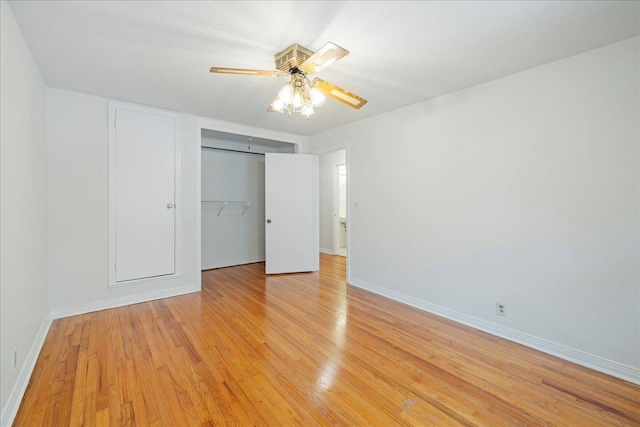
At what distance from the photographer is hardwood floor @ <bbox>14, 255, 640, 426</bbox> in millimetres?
1571

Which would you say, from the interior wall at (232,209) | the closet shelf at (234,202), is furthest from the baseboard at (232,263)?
the closet shelf at (234,202)

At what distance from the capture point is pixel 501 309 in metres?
2.52

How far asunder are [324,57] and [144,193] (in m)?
2.84

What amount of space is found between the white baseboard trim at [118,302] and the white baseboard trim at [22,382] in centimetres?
42

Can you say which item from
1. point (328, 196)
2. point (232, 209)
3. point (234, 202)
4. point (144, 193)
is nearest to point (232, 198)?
point (234, 202)

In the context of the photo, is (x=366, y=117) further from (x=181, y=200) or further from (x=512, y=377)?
(x=512, y=377)

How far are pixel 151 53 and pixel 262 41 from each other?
94 centimetres

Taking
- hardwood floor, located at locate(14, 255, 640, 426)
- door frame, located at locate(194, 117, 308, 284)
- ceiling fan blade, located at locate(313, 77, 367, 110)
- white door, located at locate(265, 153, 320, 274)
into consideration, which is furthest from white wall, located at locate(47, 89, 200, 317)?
ceiling fan blade, located at locate(313, 77, 367, 110)

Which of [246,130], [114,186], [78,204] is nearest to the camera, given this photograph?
[78,204]

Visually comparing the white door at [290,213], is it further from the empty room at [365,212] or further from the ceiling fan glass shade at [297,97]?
the ceiling fan glass shade at [297,97]

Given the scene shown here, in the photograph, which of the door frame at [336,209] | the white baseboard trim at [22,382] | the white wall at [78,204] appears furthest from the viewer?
the door frame at [336,209]

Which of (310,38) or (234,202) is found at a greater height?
(310,38)

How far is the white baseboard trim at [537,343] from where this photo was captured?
1931 millimetres

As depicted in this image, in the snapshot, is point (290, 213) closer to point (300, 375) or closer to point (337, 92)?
point (337, 92)
